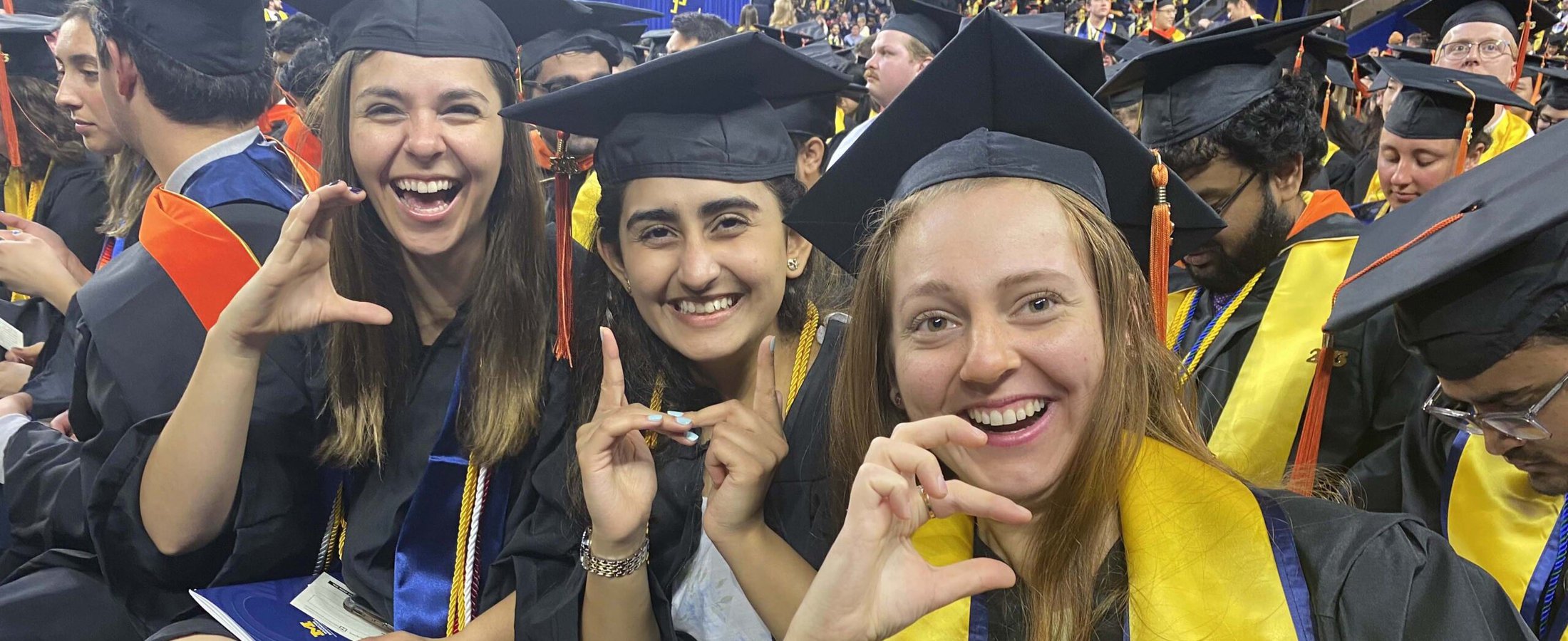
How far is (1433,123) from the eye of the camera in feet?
12.2

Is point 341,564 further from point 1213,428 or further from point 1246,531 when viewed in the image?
point 1213,428

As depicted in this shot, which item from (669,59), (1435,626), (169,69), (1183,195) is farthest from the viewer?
(169,69)

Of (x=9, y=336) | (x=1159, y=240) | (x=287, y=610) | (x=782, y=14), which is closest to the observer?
(x=1159, y=240)

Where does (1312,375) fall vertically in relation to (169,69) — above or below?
below

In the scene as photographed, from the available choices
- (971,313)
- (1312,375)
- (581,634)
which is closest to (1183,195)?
(971,313)

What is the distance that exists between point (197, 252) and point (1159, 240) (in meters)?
1.99

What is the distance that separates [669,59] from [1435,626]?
1444 mm

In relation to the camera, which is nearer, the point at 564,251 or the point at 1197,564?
the point at 1197,564

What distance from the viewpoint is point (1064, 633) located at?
Answer: 1344 mm

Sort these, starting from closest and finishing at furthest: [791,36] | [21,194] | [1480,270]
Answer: [1480,270]
[21,194]
[791,36]

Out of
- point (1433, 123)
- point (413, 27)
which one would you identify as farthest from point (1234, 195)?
point (413, 27)

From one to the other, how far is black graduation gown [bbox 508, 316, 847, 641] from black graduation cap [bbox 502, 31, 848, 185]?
0.40m

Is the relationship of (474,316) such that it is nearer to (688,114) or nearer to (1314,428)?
(688,114)

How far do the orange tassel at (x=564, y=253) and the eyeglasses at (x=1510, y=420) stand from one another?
1573mm
